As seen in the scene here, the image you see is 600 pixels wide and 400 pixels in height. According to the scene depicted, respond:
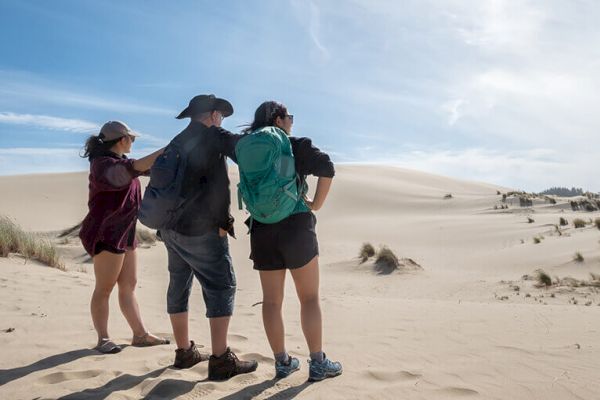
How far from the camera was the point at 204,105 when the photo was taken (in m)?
3.34

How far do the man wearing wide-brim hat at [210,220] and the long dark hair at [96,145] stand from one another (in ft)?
2.54

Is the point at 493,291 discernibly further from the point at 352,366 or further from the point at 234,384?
the point at 234,384

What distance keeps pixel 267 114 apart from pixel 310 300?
1203 mm

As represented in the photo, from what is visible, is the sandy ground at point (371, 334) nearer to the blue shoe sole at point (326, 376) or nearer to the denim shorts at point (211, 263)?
the blue shoe sole at point (326, 376)

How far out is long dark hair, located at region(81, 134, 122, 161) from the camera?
381cm

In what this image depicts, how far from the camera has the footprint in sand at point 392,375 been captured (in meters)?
3.43

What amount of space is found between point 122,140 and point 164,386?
1791 mm

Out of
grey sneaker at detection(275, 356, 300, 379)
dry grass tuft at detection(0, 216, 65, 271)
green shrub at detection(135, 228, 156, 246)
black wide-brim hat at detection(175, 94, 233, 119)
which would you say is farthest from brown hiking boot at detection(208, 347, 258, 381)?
green shrub at detection(135, 228, 156, 246)

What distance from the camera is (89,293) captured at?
6.61 meters

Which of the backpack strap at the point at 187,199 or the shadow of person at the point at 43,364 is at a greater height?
the backpack strap at the point at 187,199

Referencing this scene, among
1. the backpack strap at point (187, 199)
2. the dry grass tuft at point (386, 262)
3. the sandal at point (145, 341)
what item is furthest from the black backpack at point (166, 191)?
the dry grass tuft at point (386, 262)

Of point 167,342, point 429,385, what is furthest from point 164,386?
point 429,385

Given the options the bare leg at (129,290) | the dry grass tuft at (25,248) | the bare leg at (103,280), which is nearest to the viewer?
the bare leg at (103,280)

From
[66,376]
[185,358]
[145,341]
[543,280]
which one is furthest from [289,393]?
[543,280]
